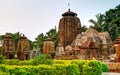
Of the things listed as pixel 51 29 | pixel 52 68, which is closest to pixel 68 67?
pixel 52 68

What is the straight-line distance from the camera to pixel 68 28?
183 ft

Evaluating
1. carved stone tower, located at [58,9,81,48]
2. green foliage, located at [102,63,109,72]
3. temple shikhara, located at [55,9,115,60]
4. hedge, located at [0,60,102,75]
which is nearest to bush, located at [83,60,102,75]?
hedge, located at [0,60,102,75]

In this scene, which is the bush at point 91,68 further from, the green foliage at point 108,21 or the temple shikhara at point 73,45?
the green foliage at point 108,21

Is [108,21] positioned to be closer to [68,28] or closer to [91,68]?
[68,28]

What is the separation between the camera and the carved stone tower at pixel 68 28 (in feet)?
182

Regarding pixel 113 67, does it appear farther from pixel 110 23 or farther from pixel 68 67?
pixel 110 23

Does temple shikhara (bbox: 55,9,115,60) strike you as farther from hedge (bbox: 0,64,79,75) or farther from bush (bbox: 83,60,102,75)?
hedge (bbox: 0,64,79,75)

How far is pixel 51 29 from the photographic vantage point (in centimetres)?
7256

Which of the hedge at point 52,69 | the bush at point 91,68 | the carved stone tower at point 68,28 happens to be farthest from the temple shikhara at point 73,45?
the hedge at point 52,69

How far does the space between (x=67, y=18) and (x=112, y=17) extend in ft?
29.6

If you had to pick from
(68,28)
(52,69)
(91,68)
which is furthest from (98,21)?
(52,69)

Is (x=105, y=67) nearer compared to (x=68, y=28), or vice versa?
(x=105, y=67)

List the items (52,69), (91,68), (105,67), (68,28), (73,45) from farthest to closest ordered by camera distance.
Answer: (68,28) < (73,45) < (105,67) < (91,68) < (52,69)

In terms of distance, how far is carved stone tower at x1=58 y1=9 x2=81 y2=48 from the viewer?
55.6 m
